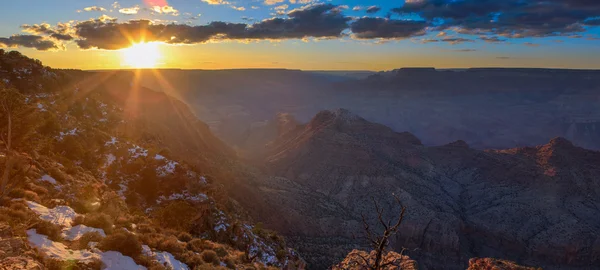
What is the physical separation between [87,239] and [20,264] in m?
3.84

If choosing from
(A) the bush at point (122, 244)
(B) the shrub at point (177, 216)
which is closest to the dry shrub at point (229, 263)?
(B) the shrub at point (177, 216)

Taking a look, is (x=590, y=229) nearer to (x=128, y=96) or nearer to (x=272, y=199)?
(x=272, y=199)

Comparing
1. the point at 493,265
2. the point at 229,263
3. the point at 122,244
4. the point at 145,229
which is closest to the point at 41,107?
the point at 145,229

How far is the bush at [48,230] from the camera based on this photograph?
1223 cm

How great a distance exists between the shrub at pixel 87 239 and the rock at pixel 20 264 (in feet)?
8.90

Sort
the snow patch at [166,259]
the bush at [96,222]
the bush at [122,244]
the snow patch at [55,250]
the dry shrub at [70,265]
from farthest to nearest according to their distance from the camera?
the bush at [96,222], the snow patch at [166,259], the bush at [122,244], the snow patch at [55,250], the dry shrub at [70,265]

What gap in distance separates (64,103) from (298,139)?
231 ft

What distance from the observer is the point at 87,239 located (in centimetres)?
1288

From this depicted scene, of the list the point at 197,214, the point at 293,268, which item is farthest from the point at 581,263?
the point at 197,214

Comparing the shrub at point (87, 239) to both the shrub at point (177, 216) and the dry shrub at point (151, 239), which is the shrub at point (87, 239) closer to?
the dry shrub at point (151, 239)

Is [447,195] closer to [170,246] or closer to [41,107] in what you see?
[170,246]

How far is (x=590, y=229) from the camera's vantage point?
54.6 metres

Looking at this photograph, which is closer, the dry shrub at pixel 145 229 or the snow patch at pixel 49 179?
the dry shrub at pixel 145 229

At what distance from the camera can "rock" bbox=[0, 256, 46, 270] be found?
8.76 m
